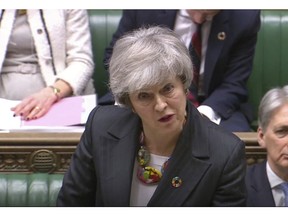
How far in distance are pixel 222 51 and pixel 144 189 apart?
96cm

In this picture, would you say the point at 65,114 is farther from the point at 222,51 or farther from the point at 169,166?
the point at 169,166

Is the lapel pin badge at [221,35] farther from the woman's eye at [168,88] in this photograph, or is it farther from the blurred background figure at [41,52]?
the woman's eye at [168,88]

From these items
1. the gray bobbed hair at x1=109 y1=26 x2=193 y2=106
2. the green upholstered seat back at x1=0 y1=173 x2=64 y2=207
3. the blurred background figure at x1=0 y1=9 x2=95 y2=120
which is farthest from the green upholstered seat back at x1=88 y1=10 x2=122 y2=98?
the gray bobbed hair at x1=109 y1=26 x2=193 y2=106

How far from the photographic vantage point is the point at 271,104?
1.90 m

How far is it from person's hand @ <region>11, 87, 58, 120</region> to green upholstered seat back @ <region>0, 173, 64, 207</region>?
472 millimetres

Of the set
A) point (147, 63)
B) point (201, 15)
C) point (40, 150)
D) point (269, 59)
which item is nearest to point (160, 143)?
point (147, 63)

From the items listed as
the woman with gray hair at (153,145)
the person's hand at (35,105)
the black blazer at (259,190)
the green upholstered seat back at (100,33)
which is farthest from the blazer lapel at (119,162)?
the green upholstered seat back at (100,33)

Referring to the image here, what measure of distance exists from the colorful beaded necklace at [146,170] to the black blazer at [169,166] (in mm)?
29

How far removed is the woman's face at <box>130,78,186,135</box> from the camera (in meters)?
1.53

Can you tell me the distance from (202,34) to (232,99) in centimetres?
28

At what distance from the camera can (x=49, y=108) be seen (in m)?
2.36
